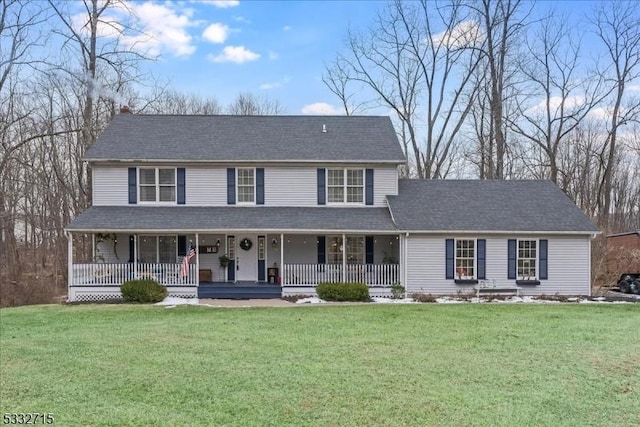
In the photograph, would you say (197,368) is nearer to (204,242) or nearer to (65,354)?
(65,354)

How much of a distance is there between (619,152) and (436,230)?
25.9 metres

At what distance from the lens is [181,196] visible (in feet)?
63.3

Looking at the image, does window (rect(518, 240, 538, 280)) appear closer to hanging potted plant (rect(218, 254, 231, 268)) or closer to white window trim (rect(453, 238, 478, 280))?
white window trim (rect(453, 238, 478, 280))

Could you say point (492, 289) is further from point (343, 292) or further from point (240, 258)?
point (240, 258)

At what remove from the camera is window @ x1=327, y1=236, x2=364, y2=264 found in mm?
19344

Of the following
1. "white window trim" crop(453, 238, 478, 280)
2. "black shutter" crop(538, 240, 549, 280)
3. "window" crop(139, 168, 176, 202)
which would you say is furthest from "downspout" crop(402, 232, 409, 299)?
"window" crop(139, 168, 176, 202)

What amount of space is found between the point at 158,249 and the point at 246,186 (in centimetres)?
430

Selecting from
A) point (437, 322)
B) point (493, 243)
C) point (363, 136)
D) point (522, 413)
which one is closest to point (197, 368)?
point (522, 413)

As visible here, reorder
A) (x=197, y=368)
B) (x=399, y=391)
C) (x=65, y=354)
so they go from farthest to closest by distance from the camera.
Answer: (x=65, y=354) → (x=197, y=368) → (x=399, y=391)

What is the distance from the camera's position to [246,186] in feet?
64.0

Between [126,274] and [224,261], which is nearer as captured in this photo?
[126,274]

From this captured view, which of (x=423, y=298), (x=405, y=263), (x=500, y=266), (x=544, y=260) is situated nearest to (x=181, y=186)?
(x=405, y=263)

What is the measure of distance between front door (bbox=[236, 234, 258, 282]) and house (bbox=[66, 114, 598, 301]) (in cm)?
4

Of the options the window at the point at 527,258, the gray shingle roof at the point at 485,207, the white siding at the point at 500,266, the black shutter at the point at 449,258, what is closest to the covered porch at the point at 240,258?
the white siding at the point at 500,266
